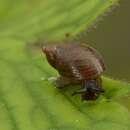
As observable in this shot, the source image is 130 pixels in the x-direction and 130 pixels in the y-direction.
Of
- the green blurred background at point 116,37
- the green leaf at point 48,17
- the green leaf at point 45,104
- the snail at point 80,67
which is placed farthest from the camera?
the green blurred background at point 116,37

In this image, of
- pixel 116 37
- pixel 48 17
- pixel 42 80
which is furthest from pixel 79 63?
pixel 116 37

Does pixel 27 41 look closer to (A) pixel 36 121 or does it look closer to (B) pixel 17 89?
(B) pixel 17 89

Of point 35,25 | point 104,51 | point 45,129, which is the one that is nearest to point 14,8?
point 35,25

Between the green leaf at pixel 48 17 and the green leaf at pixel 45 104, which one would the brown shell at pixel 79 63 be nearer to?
the green leaf at pixel 45 104

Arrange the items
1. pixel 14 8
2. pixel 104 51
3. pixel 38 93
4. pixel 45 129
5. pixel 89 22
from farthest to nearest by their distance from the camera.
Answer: pixel 104 51
pixel 14 8
pixel 89 22
pixel 38 93
pixel 45 129

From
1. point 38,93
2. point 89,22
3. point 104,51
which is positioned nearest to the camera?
point 38,93

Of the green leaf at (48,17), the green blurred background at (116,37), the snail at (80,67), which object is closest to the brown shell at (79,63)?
the snail at (80,67)
